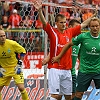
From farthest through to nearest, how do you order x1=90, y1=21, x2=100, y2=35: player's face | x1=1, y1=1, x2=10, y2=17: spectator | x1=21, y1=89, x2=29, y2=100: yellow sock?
x1=1, y1=1, x2=10, y2=17: spectator, x1=21, y1=89, x2=29, y2=100: yellow sock, x1=90, y1=21, x2=100, y2=35: player's face

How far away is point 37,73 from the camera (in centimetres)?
930

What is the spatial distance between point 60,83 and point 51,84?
11.9 inches

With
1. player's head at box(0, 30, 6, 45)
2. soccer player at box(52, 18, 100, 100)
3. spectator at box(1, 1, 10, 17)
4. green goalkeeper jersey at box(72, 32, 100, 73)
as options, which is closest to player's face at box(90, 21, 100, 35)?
soccer player at box(52, 18, 100, 100)

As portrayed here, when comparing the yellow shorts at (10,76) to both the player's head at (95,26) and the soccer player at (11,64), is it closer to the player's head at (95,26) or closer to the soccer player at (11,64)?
the soccer player at (11,64)

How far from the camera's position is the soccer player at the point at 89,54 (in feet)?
22.9

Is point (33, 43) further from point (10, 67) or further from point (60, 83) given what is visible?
point (60, 83)

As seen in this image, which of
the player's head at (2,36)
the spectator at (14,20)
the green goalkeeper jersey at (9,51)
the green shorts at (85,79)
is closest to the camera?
the green shorts at (85,79)

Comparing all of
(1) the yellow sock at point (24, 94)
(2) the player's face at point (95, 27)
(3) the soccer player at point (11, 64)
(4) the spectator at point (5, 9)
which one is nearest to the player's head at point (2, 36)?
(3) the soccer player at point (11, 64)

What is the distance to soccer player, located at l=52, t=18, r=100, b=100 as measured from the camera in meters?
6.96

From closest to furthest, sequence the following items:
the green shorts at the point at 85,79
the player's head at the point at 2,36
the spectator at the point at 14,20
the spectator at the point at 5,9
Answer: the green shorts at the point at 85,79
the player's head at the point at 2,36
the spectator at the point at 14,20
the spectator at the point at 5,9

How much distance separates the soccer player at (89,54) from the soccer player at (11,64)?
1.62 m

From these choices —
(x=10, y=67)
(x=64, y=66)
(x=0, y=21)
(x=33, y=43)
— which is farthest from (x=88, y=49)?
(x=0, y=21)

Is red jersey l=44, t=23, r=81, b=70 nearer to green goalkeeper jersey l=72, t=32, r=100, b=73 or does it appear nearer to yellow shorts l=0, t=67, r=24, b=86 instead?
green goalkeeper jersey l=72, t=32, r=100, b=73

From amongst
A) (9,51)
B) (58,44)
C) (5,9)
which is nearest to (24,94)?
(9,51)
